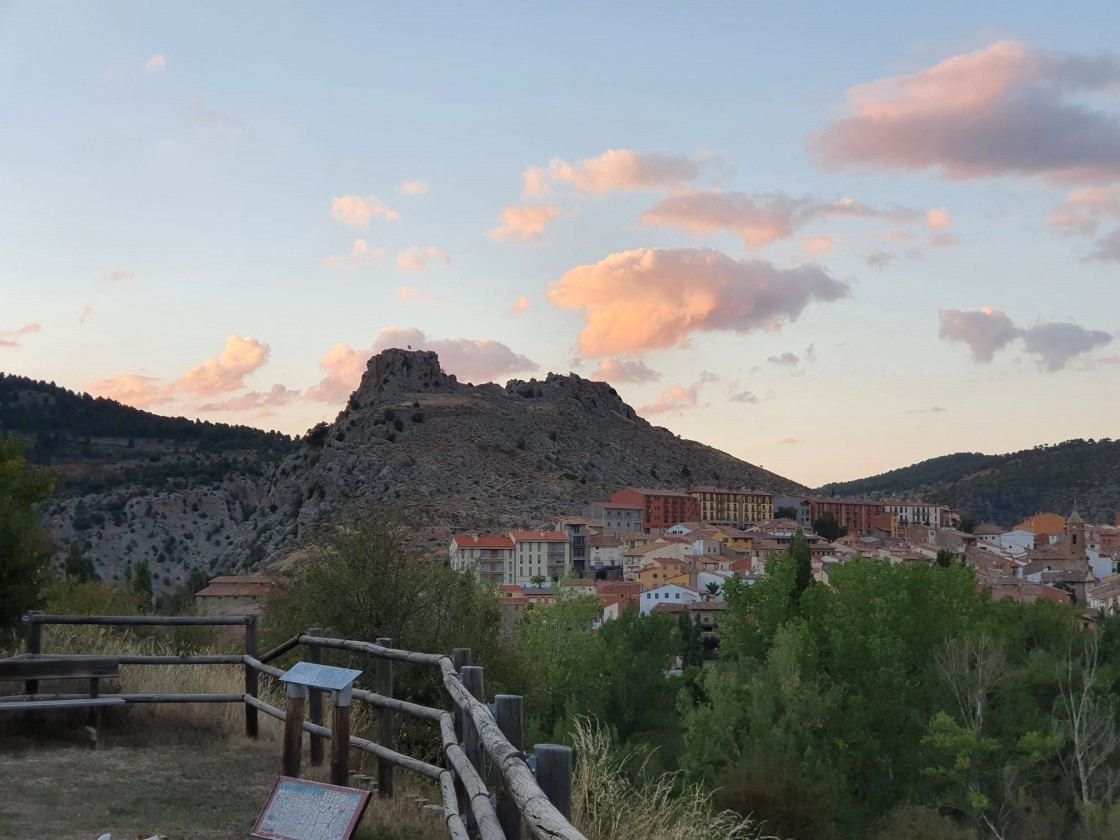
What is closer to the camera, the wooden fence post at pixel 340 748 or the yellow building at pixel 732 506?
the wooden fence post at pixel 340 748

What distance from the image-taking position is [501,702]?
4527 mm

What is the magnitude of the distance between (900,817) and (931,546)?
84.6 metres

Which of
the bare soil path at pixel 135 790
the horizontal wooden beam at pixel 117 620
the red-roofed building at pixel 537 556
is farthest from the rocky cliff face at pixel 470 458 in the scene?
the bare soil path at pixel 135 790

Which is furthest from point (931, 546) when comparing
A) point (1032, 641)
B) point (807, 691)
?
point (807, 691)

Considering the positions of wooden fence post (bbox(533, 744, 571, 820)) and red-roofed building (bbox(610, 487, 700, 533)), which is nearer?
wooden fence post (bbox(533, 744, 571, 820))

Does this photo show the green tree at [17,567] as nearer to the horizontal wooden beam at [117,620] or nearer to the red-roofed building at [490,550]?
the horizontal wooden beam at [117,620]

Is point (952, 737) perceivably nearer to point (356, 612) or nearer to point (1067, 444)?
point (356, 612)

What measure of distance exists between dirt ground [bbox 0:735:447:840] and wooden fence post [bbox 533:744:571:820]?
3019 mm

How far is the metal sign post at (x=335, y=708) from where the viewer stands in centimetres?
665

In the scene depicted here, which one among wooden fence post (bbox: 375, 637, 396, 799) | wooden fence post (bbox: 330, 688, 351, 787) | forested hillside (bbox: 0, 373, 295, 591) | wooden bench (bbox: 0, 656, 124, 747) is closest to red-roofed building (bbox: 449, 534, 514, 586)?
forested hillside (bbox: 0, 373, 295, 591)

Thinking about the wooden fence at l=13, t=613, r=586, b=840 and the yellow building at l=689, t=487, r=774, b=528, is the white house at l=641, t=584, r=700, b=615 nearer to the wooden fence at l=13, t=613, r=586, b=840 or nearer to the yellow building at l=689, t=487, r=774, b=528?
the yellow building at l=689, t=487, r=774, b=528

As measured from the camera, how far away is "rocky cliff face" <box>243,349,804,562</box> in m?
104

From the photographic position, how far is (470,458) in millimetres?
119125

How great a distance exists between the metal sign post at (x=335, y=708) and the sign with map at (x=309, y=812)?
0.60m
